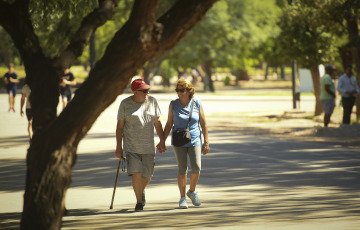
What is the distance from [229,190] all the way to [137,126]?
2.12 meters

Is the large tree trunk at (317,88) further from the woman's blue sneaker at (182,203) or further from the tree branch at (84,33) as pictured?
the tree branch at (84,33)

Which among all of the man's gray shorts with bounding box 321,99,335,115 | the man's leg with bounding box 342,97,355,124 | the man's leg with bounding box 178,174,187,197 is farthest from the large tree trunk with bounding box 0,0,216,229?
the man's leg with bounding box 342,97,355,124

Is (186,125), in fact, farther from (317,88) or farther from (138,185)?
(317,88)

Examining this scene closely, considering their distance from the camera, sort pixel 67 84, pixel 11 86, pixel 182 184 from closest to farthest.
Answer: pixel 182 184 → pixel 67 84 → pixel 11 86

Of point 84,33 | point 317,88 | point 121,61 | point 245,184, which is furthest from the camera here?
point 317,88

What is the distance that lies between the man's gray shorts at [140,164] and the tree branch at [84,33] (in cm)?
157

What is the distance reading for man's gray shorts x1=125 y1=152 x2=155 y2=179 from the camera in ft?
30.8

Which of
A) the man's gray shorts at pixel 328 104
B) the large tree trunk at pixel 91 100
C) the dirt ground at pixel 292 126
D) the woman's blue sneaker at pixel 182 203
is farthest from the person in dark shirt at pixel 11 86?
the large tree trunk at pixel 91 100

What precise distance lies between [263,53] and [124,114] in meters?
67.4

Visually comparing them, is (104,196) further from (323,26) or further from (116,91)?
(323,26)

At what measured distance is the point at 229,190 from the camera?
35.5 ft

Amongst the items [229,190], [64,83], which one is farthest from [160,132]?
[64,83]

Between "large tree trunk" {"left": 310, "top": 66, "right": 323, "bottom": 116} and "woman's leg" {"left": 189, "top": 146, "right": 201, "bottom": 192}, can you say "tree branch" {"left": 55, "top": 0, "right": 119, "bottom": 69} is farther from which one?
"large tree trunk" {"left": 310, "top": 66, "right": 323, "bottom": 116}

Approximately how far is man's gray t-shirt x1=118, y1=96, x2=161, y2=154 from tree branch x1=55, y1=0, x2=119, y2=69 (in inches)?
41.9
